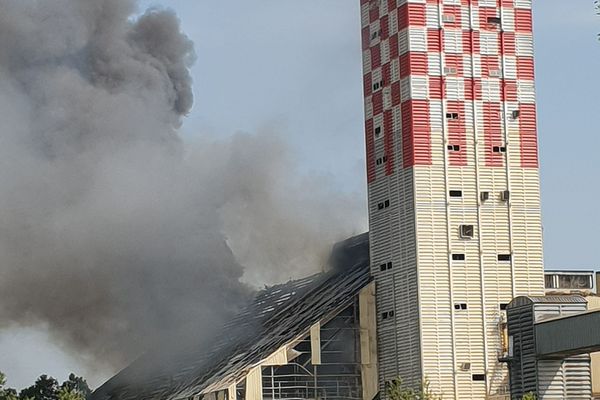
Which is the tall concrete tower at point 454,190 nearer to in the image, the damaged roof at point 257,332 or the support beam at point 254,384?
the damaged roof at point 257,332

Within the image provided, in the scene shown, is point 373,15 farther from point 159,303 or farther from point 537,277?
point 159,303

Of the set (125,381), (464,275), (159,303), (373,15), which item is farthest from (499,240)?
(125,381)

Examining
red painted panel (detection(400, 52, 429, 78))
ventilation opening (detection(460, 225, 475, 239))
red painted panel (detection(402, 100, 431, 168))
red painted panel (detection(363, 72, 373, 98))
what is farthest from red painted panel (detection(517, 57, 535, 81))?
ventilation opening (detection(460, 225, 475, 239))

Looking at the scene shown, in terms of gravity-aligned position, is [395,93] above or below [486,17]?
below

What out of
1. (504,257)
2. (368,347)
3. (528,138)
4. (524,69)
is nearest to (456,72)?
(524,69)

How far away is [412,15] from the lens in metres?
128

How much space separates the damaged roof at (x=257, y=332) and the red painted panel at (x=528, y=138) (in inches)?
642

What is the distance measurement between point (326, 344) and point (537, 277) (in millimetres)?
17549

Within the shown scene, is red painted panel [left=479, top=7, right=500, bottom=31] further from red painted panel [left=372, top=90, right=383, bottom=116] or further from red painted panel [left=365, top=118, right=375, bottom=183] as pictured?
red painted panel [left=365, top=118, right=375, bottom=183]

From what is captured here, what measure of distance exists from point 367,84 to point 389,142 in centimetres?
684

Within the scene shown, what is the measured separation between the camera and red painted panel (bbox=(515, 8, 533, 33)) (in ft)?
428

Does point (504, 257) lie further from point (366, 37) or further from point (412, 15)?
point (366, 37)

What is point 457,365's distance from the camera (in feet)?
408

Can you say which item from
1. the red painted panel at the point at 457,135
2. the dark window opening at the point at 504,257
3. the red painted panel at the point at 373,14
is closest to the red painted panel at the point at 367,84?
the red painted panel at the point at 373,14
